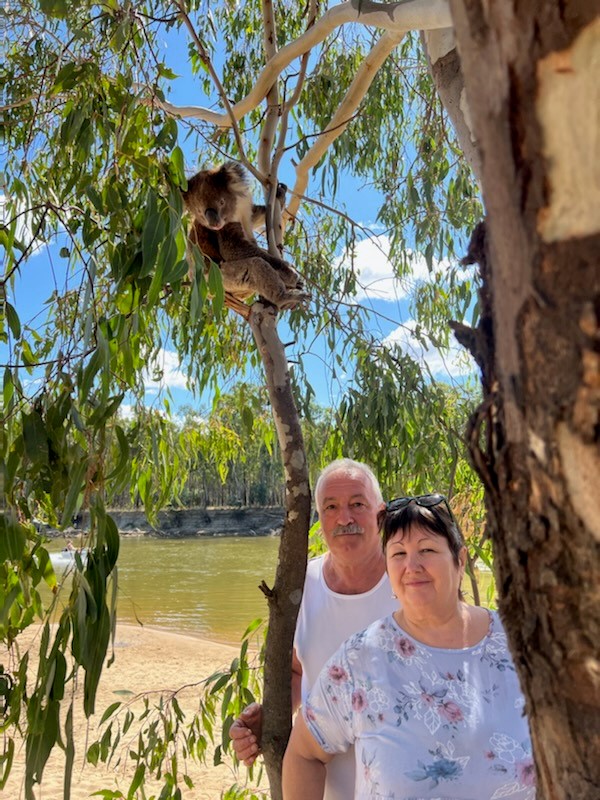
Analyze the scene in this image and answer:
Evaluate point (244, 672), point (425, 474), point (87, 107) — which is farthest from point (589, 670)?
point (425, 474)

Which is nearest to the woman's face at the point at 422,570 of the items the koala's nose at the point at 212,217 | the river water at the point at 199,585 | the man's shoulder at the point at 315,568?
the man's shoulder at the point at 315,568

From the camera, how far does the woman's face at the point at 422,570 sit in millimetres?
1299

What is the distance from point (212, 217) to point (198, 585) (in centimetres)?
1267

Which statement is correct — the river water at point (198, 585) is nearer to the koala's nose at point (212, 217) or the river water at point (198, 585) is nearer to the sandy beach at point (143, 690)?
the sandy beach at point (143, 690)

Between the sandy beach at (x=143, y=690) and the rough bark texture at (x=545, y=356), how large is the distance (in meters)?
3.19

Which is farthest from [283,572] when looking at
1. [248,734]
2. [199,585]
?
[199,585]

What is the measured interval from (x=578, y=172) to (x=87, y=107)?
1.60 metres

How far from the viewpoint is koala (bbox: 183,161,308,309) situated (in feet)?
9.11

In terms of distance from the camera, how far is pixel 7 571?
1.59 m

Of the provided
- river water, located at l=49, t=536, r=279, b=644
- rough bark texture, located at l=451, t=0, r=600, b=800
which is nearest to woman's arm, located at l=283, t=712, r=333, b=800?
rough bark texture, located at l=451, t=0, r=600, b=800

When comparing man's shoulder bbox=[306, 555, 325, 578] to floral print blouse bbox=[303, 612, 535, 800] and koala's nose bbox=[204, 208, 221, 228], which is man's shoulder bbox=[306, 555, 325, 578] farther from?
koala's nose bbox=[204, 208, 221, 228]

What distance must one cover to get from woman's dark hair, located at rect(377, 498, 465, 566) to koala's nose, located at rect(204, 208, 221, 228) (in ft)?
7.35

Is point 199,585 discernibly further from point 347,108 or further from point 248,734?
point 248,734

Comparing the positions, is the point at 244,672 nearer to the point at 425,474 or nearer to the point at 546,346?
the point at 425,474
